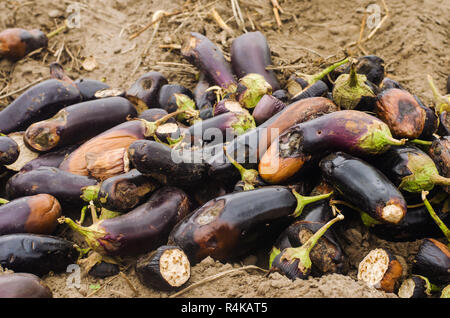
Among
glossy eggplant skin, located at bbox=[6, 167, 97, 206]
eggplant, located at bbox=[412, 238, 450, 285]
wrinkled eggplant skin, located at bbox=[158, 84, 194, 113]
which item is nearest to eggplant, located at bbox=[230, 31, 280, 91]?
wrinkled eggplant skin, located at bbox=[158, 84, 194, 113]

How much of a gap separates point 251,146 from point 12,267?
1.21 metres

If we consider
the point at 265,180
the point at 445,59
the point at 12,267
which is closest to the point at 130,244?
the point at 12,267

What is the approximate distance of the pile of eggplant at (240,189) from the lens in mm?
1871

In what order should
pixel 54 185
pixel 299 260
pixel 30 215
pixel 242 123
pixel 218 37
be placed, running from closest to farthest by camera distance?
pixel 299 260 < pixel 30 215 < pixel 54 185 < pixel 242 123 < pixel 218 37

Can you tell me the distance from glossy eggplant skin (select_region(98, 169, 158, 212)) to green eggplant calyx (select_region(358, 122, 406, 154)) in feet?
3.40

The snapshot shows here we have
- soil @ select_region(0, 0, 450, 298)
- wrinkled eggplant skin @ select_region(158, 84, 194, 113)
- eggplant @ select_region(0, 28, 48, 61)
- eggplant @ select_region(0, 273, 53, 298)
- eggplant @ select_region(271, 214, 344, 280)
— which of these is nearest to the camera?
eggplant @ select_region(0, 273, 53, 298)

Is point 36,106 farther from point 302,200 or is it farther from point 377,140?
point 377,140

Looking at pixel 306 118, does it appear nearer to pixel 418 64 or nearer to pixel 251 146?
pixel 251 146

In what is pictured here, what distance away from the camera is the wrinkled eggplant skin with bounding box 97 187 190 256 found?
6.43ft

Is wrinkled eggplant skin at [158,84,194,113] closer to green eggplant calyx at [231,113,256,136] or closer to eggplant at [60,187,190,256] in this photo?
green eggplant calyx at [231,113,256,136]

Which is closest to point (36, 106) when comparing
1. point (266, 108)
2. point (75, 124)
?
point (75, 124)

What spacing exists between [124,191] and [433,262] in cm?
140

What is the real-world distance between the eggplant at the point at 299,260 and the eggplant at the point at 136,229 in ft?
1.75

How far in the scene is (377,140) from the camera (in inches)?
77.9
